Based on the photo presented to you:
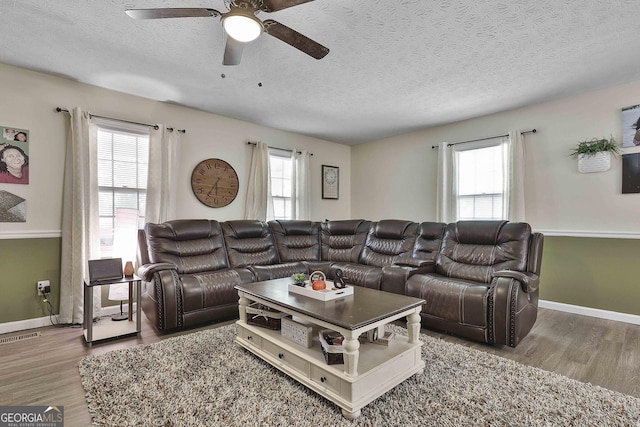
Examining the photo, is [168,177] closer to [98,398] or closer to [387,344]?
[98,398]

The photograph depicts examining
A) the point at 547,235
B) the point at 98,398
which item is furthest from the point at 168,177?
the point at 547,235

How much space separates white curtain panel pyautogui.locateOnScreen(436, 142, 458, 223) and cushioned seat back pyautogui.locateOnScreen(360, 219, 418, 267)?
3.04ft

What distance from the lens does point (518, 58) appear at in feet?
8.82

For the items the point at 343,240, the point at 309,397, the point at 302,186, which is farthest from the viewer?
the point at 302,186

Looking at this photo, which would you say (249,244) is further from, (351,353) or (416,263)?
(351,353)

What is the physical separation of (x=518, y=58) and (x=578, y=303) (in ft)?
9.27

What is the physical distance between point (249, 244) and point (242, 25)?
2.70 metres

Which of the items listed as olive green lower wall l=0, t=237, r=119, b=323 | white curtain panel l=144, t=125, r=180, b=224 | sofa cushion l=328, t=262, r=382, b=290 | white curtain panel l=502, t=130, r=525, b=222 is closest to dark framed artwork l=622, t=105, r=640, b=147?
white curtain panel l=502, t=130, r=525, b=222

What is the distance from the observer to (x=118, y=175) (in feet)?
11.5

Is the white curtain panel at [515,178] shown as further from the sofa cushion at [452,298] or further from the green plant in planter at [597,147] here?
the sofa cushion at [452,298]

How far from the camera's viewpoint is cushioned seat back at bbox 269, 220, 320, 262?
4219 mm

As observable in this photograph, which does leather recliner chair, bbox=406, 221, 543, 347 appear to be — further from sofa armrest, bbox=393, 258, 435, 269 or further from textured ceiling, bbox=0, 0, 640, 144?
textured ceiling, bbox=0, 0, 640, 144

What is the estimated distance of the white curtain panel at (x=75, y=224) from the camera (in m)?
3.10

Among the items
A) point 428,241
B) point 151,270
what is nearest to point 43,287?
point 151,270
